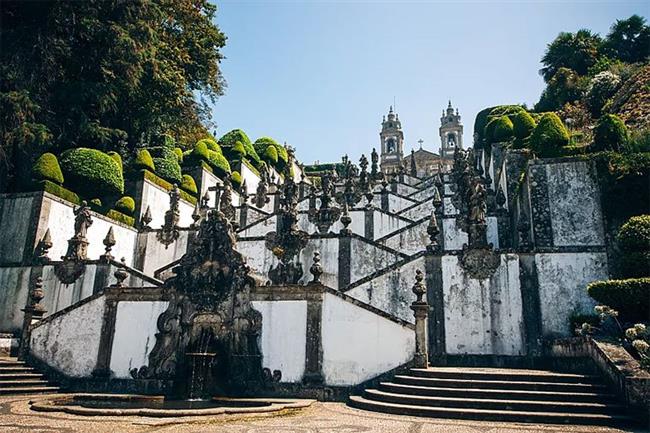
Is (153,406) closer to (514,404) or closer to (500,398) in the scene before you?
(500,398)

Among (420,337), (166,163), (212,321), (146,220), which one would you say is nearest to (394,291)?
(420,337)

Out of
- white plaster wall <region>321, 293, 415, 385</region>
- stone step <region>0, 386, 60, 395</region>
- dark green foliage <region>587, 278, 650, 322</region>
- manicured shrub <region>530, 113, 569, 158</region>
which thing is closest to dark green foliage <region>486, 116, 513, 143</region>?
manicured shrub <region>530, 113, 569, 158</region>

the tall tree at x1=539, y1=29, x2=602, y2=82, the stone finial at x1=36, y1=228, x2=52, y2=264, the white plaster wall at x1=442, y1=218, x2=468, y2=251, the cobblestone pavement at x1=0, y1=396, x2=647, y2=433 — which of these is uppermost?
the tall tree at x1=539, y1=29, x2=602, y2=82

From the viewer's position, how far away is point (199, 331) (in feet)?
43.2

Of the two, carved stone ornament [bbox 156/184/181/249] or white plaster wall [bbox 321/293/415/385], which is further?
carved stone ornament [bbox 156/184/181/249]

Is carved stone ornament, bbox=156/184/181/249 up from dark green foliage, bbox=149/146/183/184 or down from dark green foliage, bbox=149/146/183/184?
down

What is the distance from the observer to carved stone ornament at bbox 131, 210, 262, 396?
41.1 feet

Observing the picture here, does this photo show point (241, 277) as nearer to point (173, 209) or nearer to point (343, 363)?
point (343, 363)

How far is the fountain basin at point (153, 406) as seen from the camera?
8812mm

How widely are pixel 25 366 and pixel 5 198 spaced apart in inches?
397

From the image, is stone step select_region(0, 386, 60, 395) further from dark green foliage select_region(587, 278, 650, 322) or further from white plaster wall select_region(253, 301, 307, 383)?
dark green foliage select_region(587, 278, 650, 322)

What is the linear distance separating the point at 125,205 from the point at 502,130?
836 inches

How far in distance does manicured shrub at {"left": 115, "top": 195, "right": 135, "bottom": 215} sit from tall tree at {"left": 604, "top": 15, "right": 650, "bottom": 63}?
38511 mm

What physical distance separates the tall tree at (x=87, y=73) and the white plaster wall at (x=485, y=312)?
18.7 meters
